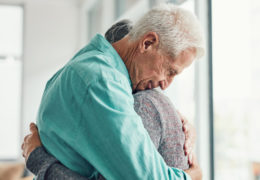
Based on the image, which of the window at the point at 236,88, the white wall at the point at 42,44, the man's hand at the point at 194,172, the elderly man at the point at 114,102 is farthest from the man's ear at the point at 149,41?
the white wall at the point at 42,44

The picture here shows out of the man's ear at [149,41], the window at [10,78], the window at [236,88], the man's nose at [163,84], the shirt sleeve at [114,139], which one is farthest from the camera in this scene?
the window at [10,78]

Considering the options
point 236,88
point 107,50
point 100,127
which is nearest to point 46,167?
point 100,127

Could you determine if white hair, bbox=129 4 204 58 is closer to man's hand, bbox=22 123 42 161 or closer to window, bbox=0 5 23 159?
man's hand, bbox=22 123 42 161

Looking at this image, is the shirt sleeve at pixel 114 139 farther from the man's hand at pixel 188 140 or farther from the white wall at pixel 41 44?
the white wall at pixel 41 44

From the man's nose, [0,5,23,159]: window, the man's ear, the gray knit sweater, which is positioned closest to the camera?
the gray knit sweater

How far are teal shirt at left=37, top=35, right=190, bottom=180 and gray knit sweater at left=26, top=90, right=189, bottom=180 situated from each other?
1.3 inches

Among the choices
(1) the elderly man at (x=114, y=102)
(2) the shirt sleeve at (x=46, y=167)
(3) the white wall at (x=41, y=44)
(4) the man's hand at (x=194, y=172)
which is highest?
(3) the white wall at (x=41, y=44)

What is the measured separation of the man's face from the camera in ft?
3.23

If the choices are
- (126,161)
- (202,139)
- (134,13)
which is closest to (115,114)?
(126,161)

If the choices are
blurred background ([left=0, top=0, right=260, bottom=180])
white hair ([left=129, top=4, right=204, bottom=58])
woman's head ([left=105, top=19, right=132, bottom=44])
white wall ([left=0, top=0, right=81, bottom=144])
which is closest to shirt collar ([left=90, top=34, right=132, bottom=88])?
white hair ([left=129, top=4, right=204, bottom=58])

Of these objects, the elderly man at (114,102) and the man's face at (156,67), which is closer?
the elderly man at (114,102)

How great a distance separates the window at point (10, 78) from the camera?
14.2 ft

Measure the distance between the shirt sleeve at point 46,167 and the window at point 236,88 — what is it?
2.94 ft

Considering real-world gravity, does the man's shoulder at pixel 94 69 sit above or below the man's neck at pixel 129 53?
below
